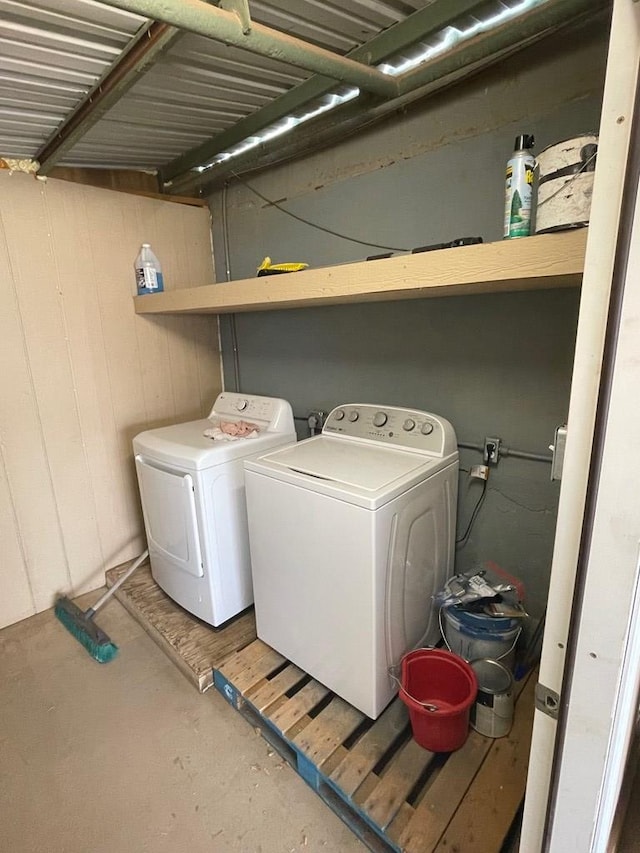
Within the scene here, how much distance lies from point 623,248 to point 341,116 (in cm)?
161

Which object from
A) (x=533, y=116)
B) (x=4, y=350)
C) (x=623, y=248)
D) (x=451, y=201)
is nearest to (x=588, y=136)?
(x=623, y=248)

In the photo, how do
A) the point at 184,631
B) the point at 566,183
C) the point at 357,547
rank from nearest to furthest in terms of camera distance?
1. the point at 566,183
2. the point at 357,547
3. the point at 184,631

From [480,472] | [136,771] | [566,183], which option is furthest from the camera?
[480,472]

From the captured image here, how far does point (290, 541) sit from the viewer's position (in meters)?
1.56

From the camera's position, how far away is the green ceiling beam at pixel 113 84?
3.80 feet

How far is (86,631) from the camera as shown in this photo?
201 cm

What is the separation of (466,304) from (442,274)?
0.55 m

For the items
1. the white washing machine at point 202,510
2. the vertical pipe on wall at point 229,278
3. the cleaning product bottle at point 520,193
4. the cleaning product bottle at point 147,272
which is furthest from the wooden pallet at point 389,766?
→ the cleaning product bottle at point 147,272

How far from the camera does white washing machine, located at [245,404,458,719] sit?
137 centimetres

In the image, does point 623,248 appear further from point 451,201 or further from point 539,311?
point 451,201

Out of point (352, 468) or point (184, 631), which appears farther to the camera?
point (184, 631)

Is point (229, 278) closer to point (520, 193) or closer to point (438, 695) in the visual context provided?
point (520, 193)

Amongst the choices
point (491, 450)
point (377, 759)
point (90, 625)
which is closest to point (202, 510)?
point (90, 625)

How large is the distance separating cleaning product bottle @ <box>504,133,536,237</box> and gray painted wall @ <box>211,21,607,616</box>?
468 mm
